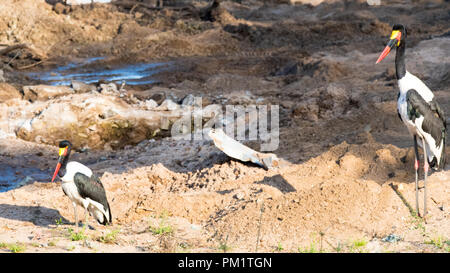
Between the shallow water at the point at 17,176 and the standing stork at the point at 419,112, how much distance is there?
576cm

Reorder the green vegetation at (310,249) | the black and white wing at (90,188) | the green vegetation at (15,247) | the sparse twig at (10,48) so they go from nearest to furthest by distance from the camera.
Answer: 1. the green vegetation at (15,247)
2. the green vegetation at (310,249)
3. the black and white wing at (90,188)
4. the sparse twig at (10,48)

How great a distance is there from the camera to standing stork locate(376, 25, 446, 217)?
5848 millimetres

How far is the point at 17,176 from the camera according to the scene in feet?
31.6

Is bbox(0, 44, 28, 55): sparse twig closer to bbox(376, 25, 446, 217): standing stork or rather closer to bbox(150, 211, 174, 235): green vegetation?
bbox(150, 211, 174, 235): green vegetation

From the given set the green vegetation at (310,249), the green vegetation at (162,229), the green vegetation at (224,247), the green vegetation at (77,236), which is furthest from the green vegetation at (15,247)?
the green vegetation at (310,249)

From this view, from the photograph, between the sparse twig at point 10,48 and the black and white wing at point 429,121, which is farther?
the sparse twig at point 10,48

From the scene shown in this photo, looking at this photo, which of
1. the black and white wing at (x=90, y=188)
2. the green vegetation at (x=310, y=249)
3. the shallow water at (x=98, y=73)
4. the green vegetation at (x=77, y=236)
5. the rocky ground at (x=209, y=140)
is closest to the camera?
the green vegetation at (x=310, y=249)

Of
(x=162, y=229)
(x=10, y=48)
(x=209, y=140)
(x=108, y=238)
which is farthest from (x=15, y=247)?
(x=10, y=48)

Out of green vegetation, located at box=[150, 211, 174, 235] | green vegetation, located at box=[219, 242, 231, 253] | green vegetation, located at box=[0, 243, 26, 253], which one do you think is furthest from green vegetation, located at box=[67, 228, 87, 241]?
green vegetation, located at box=[219, 242, 231, 253]

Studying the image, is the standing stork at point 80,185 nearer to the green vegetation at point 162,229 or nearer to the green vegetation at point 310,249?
the green vegetation at point 162,229

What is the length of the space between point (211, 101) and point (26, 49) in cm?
762

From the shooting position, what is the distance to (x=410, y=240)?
18.1ft

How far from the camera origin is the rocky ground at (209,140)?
580 cm

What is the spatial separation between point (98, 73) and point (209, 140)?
782cm
